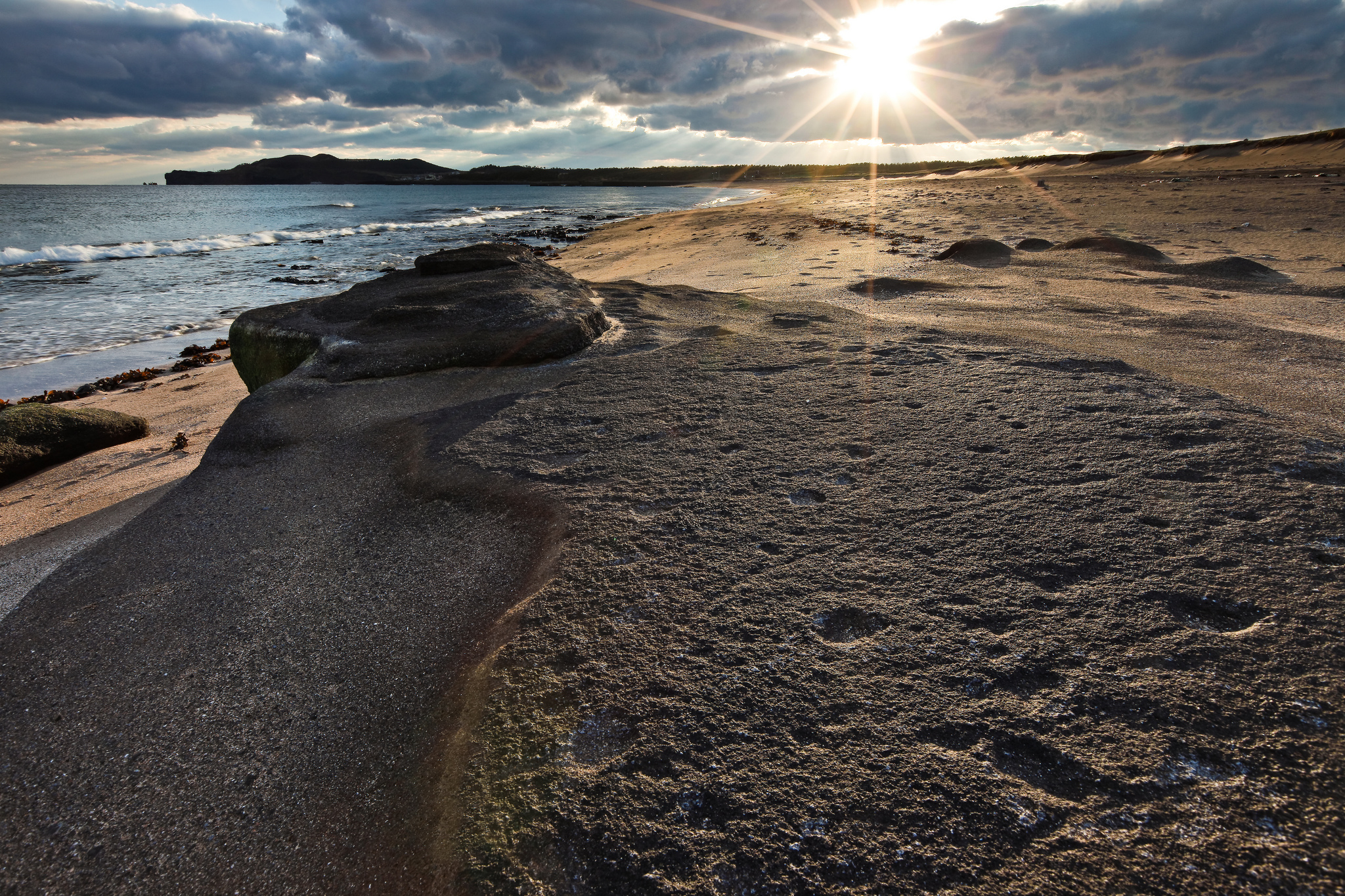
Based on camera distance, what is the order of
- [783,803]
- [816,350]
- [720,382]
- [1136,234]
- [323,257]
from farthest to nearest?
[323,257]
[1136,234]
[816,350]
[720,382]
[783,803]

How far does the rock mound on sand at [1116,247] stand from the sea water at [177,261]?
12232 mm

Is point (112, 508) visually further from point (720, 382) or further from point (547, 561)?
point (720, 382)

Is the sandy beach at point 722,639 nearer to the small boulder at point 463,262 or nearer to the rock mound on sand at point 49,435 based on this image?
the rock mound on sand at point 49,435

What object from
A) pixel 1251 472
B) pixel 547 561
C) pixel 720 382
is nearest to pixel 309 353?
pixel 720 382

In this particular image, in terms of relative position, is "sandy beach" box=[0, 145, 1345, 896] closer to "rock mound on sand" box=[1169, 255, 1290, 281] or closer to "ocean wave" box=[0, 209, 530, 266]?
"rock mound on sand" box=[1169, 255, 1290, 281]

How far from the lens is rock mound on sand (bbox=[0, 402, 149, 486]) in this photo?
451cm

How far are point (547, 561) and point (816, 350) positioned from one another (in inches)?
94.0

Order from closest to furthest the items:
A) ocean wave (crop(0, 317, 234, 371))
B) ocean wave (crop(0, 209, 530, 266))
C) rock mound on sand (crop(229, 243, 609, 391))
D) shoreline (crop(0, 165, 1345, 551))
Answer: shoreline (crop(0, 165, 1345, 551))
rock mound on sand (crop(229, 243, 609, 391))
ocean wave (crop(0, 317, 234, 371))
ocean wave (crop(0, 209, 530, 266))

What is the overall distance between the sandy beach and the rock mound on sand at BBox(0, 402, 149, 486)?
5.66 feet

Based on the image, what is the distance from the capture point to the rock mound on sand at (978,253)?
23.4 ft

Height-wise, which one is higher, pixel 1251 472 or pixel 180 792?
pixel 1251 472

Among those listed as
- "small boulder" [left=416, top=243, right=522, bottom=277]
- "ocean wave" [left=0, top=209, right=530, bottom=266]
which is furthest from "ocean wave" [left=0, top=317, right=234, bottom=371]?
"ocean wave" [left=0, top=209, right=530, bottom=266]

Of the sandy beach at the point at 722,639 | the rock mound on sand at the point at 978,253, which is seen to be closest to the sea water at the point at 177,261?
the sandy beach at the point at 722,639

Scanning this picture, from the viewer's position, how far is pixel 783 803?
46.3 inches
